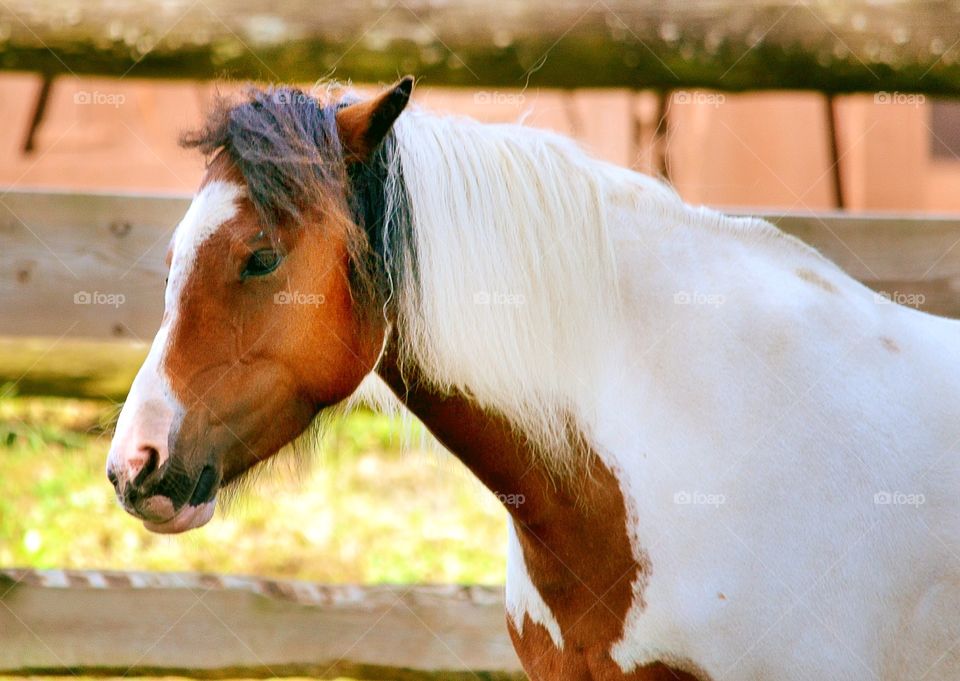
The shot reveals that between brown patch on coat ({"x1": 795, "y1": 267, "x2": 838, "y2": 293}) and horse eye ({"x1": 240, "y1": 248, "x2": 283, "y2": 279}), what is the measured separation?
112 cm

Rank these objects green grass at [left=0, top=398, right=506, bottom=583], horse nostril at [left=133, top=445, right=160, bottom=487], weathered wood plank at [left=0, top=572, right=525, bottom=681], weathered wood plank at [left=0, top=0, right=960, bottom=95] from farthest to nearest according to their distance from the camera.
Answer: green grass at [left=0, top=398, right=506, bottom=583]
weathered wood plank at [left=0, top=0, right=960, bottom=95]
weathered wood plank at [left=0, top=572, right=525, bottom=681]
horse nostril at [left=133, top=445, right=160, bottom=487]

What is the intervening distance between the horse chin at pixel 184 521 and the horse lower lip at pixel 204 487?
1 centimetres

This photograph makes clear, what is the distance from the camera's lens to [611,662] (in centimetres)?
197

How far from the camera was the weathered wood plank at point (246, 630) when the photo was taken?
3170 mm

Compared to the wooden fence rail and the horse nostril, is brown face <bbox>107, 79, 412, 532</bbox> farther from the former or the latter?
the wooden fence rail

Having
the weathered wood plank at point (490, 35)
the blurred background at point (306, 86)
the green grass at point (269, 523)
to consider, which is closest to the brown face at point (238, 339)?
the blurred background at point (306, 86)

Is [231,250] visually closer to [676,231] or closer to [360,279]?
[360,279]

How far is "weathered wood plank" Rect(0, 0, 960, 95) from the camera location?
341 centimetres

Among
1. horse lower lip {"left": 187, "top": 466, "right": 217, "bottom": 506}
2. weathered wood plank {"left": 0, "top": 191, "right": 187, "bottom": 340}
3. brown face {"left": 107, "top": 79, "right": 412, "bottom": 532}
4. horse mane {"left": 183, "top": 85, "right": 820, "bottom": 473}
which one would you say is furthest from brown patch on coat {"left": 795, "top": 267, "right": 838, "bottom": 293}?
weathered wood plank {"left": 0, "top": 191, "right": 187, "bottom": 340}

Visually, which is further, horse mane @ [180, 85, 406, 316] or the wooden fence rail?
the wooden fence rail

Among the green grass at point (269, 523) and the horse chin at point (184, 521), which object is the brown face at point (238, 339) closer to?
the horse chin at point (184, 521)

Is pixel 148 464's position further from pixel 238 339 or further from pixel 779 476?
pixel 779 476

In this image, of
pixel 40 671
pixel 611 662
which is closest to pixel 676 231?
pixel 611 662

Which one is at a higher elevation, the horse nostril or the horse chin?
the horse nostril
